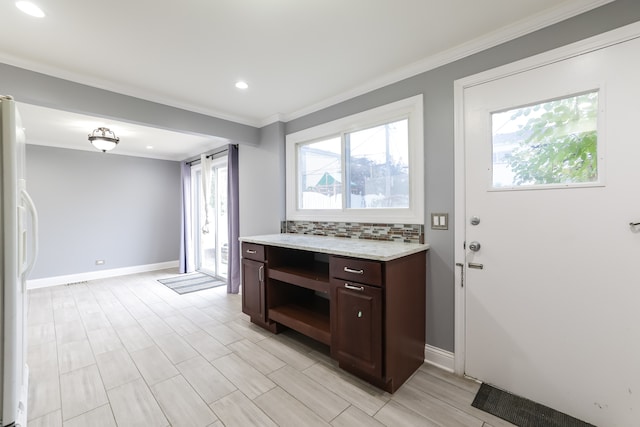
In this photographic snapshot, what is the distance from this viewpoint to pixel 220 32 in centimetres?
178

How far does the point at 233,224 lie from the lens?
13.3ft

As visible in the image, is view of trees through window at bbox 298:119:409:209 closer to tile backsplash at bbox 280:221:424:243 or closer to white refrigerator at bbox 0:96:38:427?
tile backsplash at bbox 280:221:424:243

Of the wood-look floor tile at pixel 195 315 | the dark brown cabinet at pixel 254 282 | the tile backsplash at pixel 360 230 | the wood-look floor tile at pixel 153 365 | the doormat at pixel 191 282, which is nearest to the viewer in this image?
the wood-look floor tile at pixel 153 365

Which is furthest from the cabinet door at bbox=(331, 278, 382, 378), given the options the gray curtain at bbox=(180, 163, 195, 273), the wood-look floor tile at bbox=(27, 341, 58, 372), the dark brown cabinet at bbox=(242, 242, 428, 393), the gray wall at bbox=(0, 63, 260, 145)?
the gray curtain at bbox=(180, 163, 195, 273)

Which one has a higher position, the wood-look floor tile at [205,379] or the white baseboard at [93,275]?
the white baseboard at [93,275]

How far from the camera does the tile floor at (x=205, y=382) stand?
5.24ft

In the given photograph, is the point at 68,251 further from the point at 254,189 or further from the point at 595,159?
the point at 595,159

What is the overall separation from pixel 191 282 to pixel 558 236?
4949mm

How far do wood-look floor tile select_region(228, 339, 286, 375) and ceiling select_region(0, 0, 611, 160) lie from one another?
2.44 metres

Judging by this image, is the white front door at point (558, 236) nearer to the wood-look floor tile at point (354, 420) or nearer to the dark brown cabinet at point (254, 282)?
the wood-look floor tile at point (354, 420)

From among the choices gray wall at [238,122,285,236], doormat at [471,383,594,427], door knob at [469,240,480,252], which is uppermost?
gray wall at [238,122,285,236]

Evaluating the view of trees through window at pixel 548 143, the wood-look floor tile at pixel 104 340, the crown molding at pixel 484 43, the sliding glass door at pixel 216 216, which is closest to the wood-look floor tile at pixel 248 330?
the wood-look floor tile at pixel 104 340

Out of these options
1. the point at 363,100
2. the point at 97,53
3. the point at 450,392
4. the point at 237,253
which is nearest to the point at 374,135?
the point at 363,100

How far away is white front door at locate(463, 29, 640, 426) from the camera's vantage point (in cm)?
143
